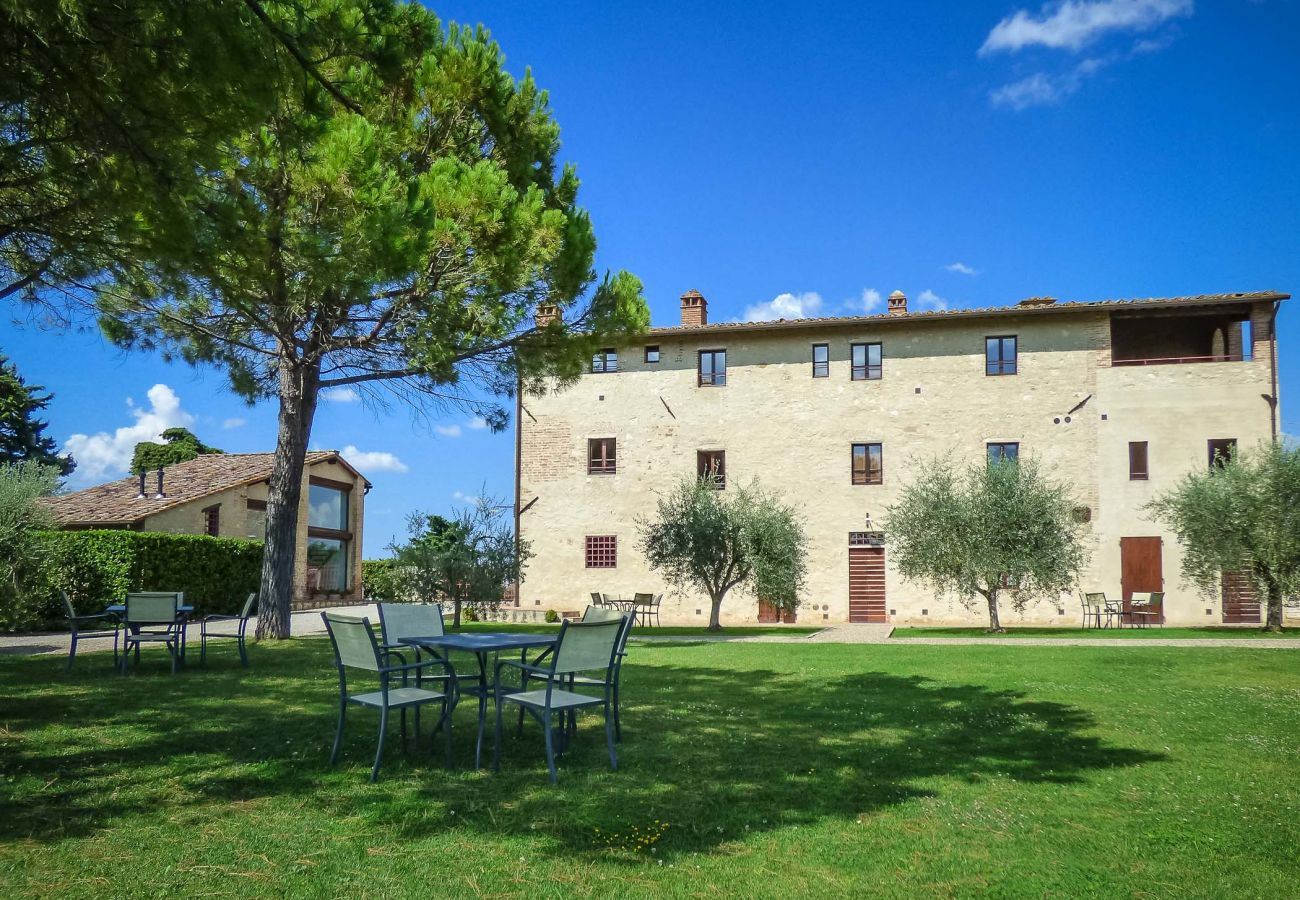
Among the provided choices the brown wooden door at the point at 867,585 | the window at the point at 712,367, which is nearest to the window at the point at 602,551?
the window at the point at 712,367

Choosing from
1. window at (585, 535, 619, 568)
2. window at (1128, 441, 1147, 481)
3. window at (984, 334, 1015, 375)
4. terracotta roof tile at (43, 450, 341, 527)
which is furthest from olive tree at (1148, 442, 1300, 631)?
terracotta roof tile at (43, 450, 341, 527)

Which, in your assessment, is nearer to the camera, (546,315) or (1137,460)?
(546,315)

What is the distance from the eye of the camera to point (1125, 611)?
78.2ft

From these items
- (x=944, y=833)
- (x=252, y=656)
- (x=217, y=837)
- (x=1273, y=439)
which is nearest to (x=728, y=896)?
(x=944, y=833)

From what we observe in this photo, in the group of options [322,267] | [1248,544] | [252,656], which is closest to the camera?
[322,267]

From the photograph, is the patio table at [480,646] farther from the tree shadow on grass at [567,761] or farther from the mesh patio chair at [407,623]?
the mesh patio chair at [407,623]

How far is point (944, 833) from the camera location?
4449 millimetres

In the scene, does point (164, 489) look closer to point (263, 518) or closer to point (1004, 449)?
point (263, 518)

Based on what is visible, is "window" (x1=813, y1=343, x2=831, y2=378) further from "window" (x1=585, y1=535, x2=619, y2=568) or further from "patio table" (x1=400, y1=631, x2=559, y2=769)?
"patio table" (x1=400, y1=631, x2=559, y2=769)

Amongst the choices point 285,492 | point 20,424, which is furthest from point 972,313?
point 20,424

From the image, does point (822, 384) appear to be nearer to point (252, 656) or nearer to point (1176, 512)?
point (1176, 512)

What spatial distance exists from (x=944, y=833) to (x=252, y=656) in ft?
34.2

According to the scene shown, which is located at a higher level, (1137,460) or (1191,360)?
(1191,360)

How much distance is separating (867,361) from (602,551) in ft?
30.9
